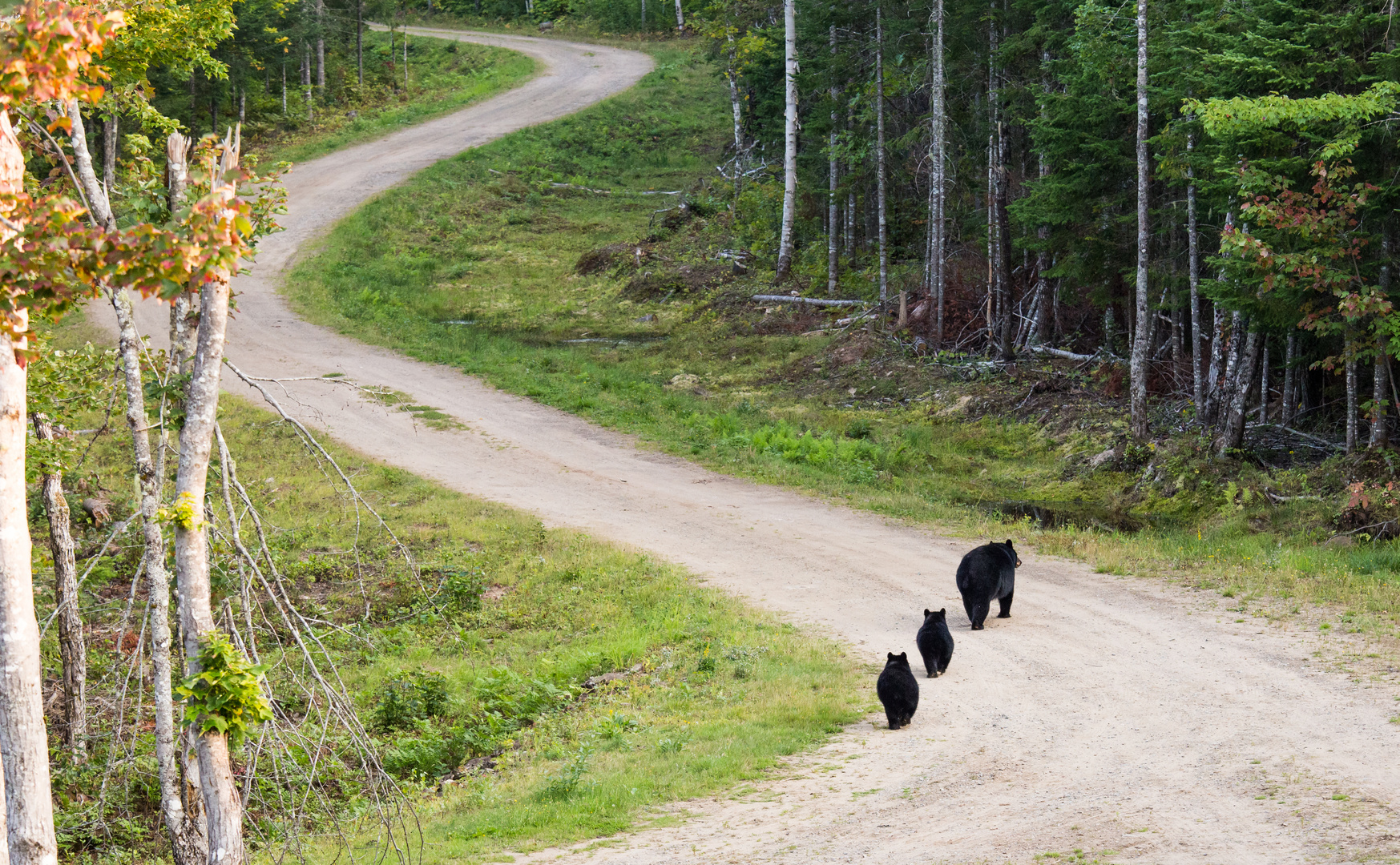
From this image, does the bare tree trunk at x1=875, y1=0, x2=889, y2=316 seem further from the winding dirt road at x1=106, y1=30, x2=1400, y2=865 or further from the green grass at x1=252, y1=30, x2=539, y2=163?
the green grass at x1=252, y1=30, x2=539, y2=163

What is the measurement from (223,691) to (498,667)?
7.42 meters

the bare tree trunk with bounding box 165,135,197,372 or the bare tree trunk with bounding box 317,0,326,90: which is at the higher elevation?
the bare tree trunk with bounding box 317,0,326,90

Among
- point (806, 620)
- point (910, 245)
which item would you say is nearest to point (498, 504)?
point (806, 620)

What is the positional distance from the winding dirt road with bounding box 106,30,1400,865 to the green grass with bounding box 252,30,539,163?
1149 inches

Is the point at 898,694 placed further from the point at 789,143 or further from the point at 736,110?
the point at 736,110

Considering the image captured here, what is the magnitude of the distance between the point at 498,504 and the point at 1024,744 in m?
12.7

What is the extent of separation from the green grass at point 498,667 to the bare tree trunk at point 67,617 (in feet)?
1.10

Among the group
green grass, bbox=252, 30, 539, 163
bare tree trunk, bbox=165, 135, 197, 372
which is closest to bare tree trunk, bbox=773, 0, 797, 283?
green grass, bbox=252, 30, 539, 163

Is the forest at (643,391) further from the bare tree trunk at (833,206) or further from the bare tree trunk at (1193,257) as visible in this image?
the bare tree trunk at (833,206)

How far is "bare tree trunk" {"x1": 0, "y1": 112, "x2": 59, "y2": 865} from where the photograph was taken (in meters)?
5.82

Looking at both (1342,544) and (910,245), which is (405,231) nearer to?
(910,245)

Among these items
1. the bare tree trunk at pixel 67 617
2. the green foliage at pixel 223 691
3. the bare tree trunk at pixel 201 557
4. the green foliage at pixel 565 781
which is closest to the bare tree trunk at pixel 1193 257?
the green foliage at pixel 565 781

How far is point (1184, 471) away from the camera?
1953cm

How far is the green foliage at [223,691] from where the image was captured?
6.76 m
